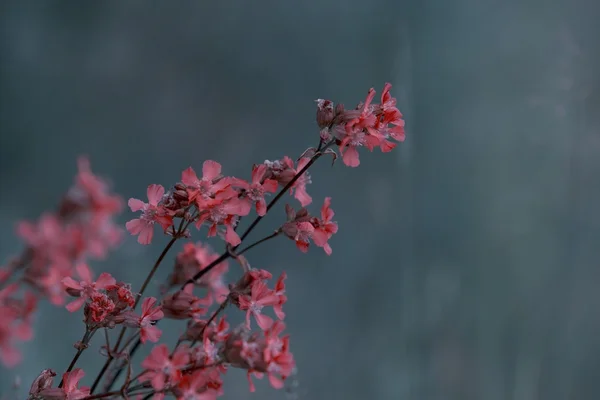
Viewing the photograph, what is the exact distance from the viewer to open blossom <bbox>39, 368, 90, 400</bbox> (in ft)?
1.02

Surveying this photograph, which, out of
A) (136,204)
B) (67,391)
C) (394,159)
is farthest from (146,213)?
(394,159)

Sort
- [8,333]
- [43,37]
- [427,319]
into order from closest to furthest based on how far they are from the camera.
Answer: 1. [8,333]
2. [43,37]
3. [427,319]

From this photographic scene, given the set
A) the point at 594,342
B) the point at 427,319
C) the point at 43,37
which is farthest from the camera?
the point at 427,319

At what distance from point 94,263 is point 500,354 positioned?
0.64m

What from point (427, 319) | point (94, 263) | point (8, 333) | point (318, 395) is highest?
point (427, 319)

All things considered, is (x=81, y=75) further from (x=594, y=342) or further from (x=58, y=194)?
(x=594, y=342)

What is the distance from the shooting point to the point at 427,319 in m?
0.91

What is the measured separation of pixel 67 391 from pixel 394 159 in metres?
0.68

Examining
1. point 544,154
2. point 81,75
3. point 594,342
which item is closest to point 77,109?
point 81,75

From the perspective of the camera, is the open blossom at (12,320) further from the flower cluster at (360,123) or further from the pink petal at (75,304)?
the flower cluster at (360,123)

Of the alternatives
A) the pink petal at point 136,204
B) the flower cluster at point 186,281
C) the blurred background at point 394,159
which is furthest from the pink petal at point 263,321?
the blurred background at point 394,159

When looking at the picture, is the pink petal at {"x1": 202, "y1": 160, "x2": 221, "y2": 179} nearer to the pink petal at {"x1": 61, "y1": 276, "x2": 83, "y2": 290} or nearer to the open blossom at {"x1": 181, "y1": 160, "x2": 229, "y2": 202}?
the open blossom at {"x1": 181, "y1": 160, "x2": 229, "y2": 202}

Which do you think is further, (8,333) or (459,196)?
(459,196)

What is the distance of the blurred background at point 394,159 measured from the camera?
0.72 meters
